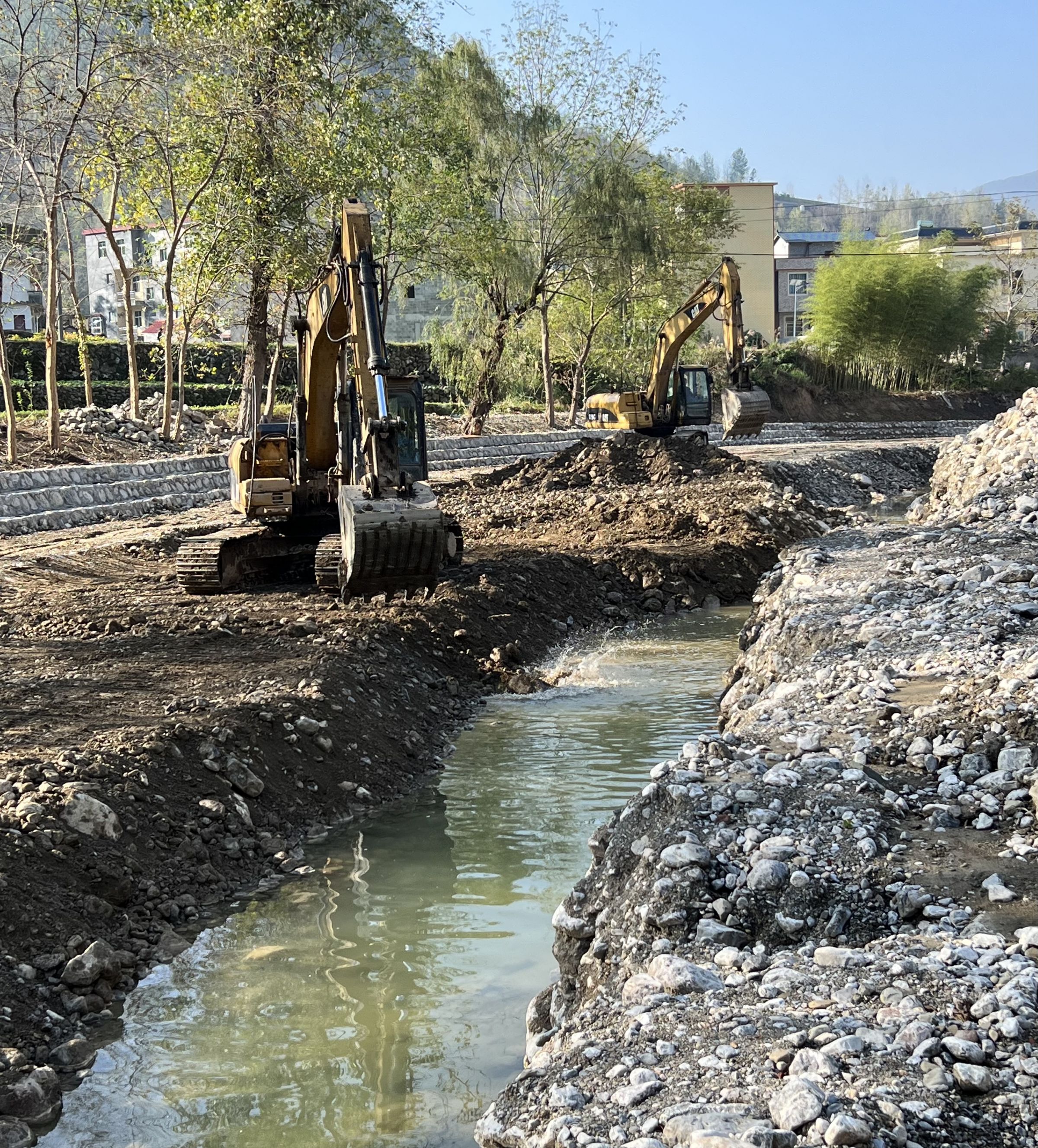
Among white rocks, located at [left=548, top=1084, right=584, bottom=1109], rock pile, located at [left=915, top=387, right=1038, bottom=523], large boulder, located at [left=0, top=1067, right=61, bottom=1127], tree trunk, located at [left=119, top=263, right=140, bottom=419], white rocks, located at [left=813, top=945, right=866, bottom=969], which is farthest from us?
tree trunk, located at [left=119, top=263, right=140, bottom=419]

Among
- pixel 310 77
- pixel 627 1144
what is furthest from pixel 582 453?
pixel 627 1144

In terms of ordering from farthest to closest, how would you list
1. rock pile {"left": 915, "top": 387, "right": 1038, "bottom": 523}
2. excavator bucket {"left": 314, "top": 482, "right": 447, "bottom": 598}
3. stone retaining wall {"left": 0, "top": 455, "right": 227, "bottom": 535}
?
1. stone retaining wall {"left": 0, "top": 455, "right": 227, "bottom": 535}
2. rock pile {"left": 915, "top": 387, "right": 1038, "bottom": 523}
3. excavator bucket {"left": 314, "top": 482, "right": 447, "bottom": 598}

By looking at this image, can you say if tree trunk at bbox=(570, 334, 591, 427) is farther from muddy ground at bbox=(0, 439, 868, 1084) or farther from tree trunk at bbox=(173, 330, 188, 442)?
muddy ground at bbox=(0, 439, 868, 1084)

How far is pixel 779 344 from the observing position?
55406 mm

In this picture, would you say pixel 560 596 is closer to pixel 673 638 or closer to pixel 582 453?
pixel 673 638

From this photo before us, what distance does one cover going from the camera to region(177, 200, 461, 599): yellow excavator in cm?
1010

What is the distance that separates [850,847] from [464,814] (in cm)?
382

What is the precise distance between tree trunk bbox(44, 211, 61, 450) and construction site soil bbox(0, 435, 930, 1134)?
3.43 metres

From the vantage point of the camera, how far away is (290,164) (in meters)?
24.7

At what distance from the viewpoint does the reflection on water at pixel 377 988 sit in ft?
15.9

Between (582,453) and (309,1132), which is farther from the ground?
(582,453)

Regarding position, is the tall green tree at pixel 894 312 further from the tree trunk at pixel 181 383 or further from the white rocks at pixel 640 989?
the white rocks at pixel 640 989

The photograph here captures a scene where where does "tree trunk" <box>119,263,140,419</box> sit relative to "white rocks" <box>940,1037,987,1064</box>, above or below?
above

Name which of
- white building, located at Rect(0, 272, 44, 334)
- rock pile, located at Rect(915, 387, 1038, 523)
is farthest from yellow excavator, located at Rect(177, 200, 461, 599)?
white building, located at Rect(0, 272, 44, 334)
